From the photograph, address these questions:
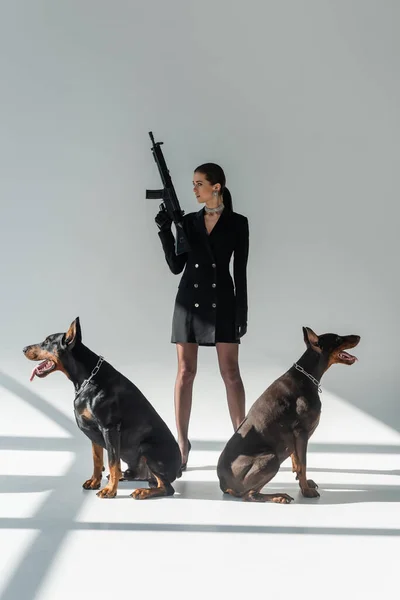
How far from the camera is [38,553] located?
344cm

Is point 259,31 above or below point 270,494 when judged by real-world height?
above

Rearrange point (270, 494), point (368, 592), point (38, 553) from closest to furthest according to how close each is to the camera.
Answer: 1. point (368, 592)
2. point (38, 553)
3. point (270, 494)

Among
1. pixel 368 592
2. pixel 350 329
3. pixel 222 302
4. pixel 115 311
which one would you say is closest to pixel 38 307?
pixel 115 311

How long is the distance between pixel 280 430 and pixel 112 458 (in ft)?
2.63

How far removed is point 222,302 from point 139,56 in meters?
2.13

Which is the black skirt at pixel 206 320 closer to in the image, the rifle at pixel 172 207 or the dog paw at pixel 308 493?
the rifle at pixel 172 207

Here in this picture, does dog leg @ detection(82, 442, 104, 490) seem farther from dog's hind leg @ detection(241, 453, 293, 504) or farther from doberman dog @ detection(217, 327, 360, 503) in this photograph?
dog's hind leg @ detection(241, 453, 293, 504)

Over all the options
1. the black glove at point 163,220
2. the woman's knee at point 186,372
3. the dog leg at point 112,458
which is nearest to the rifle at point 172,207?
the black glove at point 163,220

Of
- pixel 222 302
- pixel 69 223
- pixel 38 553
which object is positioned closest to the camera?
pixel 38 553

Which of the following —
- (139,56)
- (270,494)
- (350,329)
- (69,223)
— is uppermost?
(139,56)

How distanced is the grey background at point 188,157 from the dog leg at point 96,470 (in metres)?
1.66

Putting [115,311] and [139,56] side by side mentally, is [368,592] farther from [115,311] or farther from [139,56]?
[139,56]

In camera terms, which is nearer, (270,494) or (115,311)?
(270,494)

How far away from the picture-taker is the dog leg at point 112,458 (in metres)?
4.23
